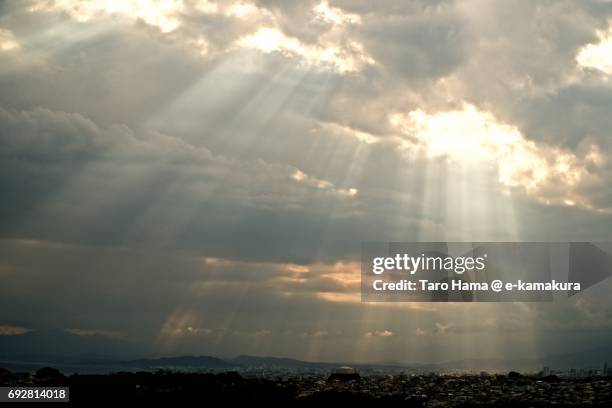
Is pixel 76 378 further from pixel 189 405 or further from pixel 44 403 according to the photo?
pixel 189 405

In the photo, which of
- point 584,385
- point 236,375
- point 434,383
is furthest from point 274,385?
point 584,385

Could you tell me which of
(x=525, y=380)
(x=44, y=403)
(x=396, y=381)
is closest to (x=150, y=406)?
(x=44, y=403)

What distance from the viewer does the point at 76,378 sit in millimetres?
86438

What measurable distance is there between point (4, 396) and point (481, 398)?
1802 inches

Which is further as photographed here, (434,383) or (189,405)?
(434,383)

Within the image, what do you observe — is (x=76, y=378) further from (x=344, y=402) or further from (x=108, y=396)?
(x=344, y=402)

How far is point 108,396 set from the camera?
240ft

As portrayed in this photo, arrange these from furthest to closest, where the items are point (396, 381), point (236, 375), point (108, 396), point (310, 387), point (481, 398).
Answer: point (236, 375), point (396, 381), point (310, 387), point (108, 396), point (481, 398)

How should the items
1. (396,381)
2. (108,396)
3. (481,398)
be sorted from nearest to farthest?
(481,398) → (108,396) → (396,381)

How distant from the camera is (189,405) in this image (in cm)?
6919

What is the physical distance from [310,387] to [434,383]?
1417 cm

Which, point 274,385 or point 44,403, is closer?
point 44,403

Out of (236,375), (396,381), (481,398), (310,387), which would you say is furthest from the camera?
(236,375)

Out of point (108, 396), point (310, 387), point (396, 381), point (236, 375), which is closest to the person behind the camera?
point (108, 396)
